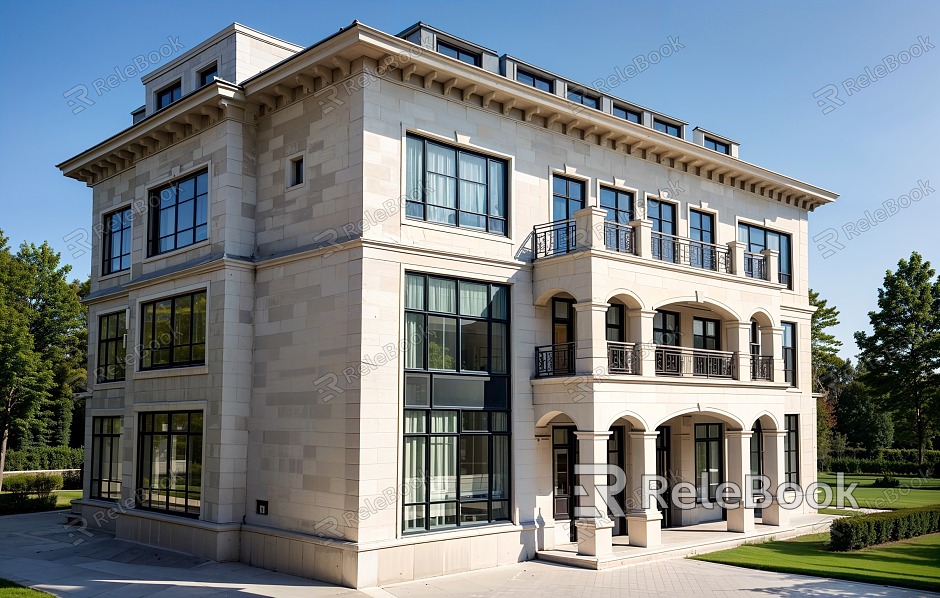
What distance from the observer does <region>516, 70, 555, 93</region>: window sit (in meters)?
22.6

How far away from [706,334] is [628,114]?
309 inches

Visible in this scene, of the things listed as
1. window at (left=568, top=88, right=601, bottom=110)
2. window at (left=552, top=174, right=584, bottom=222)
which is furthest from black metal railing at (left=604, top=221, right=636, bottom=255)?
window at (left=568, top=88, right=601, bottom=110)

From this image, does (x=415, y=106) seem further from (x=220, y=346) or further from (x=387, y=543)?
(x=387, y=543)

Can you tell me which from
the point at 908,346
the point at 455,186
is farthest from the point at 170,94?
the point at 908,346

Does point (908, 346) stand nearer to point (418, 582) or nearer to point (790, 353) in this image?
point (790, 353)

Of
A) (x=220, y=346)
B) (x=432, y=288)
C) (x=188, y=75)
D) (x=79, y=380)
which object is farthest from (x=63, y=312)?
(x=432, y=288)

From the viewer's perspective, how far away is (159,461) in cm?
2108

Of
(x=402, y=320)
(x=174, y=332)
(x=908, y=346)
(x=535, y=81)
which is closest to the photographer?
(x=402, y=320)

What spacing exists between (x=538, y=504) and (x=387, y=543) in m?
4.73

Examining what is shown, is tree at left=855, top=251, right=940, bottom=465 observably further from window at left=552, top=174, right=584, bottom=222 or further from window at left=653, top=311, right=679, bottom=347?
window at left=552, top=174, right=584, bottom=222

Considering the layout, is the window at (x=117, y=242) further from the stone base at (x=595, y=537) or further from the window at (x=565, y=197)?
the stone base at (x=595, y=537)

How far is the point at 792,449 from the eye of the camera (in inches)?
1126

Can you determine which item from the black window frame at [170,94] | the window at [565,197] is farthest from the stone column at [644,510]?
the black window frame at [170,94]

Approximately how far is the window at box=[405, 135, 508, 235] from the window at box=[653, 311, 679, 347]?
6.59 metres
